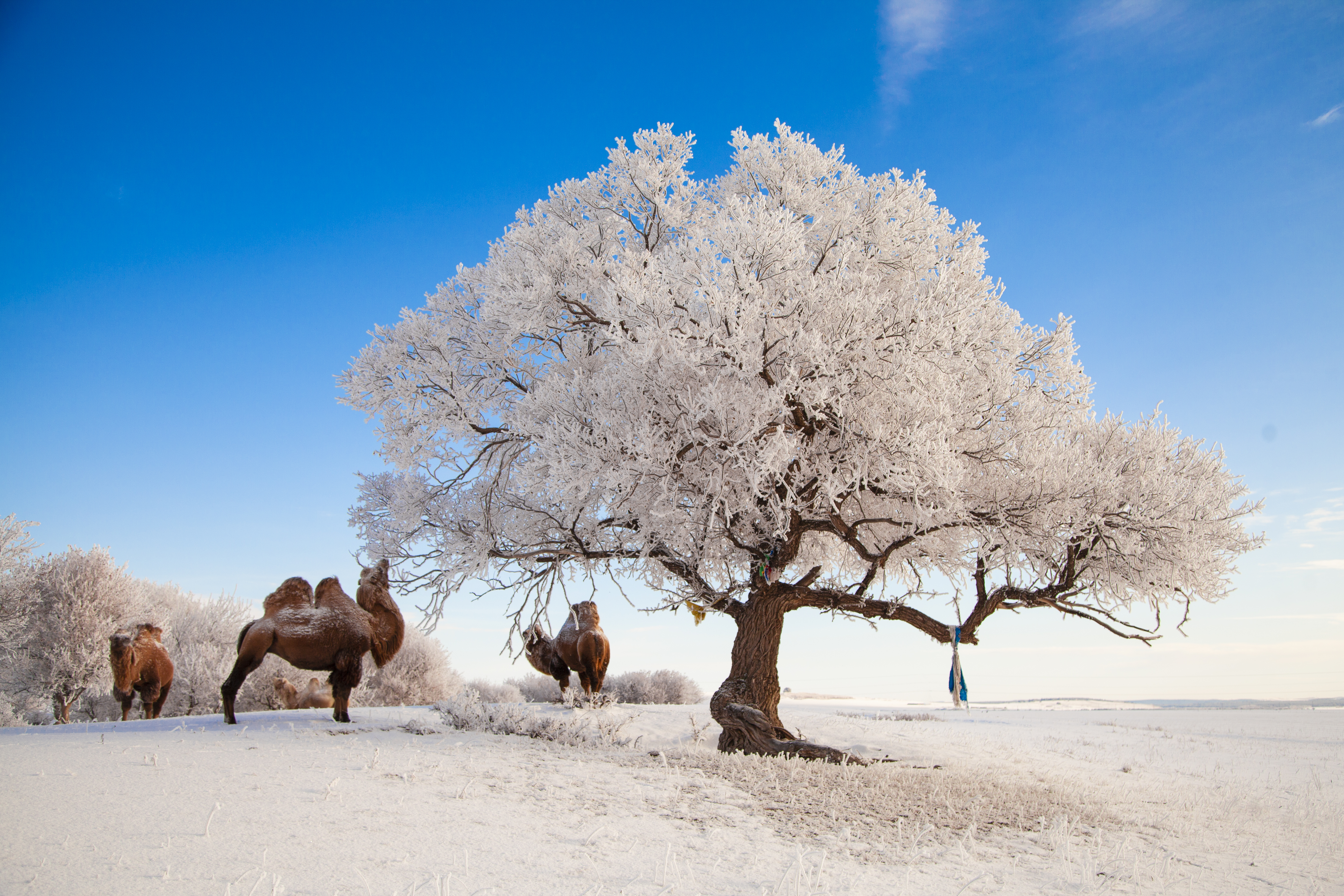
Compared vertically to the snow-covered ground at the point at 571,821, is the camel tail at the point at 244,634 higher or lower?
higher

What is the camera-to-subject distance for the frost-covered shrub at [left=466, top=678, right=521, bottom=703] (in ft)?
63.4

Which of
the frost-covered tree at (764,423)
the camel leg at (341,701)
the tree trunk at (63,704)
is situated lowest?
the tree trunk at (63,704)

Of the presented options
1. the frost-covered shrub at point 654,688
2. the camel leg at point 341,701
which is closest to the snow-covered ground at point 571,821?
the camel leg at point 341,701

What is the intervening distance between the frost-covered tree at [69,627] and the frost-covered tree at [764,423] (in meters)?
16.6

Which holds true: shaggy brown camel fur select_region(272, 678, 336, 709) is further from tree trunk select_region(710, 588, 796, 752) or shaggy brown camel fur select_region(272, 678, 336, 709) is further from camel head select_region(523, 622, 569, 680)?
tree trunk select_region(710, 588, 796, 752)

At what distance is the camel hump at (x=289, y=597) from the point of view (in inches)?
364

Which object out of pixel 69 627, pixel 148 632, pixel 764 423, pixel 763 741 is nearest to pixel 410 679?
pixel 69 627

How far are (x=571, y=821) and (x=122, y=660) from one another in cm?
1224

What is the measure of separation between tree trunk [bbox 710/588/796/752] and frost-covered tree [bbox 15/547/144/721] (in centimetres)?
2140

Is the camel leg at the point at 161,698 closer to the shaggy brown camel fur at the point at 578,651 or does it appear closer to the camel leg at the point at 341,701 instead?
the shaggy brown camel fur at the point at 578,651

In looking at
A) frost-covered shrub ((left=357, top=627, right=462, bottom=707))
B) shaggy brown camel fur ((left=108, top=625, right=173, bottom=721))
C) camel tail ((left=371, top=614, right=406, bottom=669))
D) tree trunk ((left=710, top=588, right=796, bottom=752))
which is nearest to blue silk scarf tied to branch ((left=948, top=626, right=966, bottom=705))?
tree trunk ((left=710, top=588, right=796, bottom=752))

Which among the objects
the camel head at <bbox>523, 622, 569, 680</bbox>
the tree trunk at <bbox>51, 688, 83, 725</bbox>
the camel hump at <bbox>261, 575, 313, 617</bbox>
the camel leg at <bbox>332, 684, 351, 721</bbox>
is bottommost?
the tree trunk at <bbox>51, 688, 83, 725</bbox>

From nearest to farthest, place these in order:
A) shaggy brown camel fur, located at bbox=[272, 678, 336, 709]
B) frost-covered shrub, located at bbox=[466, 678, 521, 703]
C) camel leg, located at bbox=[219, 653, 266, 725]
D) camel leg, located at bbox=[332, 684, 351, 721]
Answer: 1. camel leg, located at bbox=[219, 653, 266, 725]
2. camel leg, located at bbox=[332, 684, 351, 721]
3. shaggy brown camel fur, located at bbox=[272, 678, 336, 709]
4. frost-covered shrub, located at bbox=[466, 678, 521, 703]

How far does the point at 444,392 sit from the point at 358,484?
2.87m
